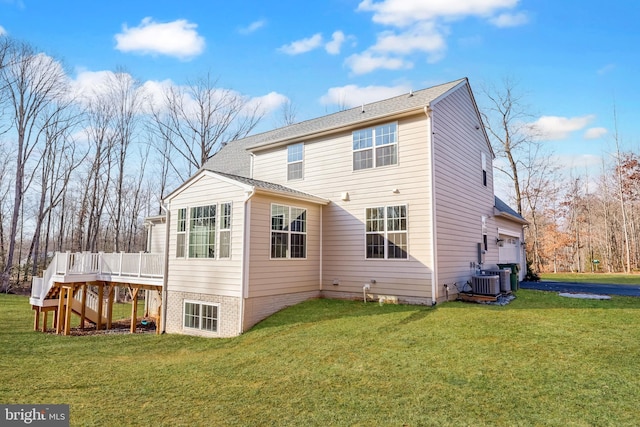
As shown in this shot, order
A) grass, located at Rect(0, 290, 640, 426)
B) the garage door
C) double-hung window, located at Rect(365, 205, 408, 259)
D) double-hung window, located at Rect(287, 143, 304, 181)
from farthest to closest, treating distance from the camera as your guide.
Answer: the garage door, double-hung window, located at Rect(287, 143, 304, 181), double-hung window, located at Rect(365, 205, 408, 259), grass, located at Rect(0, 290, 640, 426)

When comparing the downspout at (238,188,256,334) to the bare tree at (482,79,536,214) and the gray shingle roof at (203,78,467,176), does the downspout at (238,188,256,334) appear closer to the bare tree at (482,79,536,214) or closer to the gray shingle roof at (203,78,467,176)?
the gray shingle roof at (203,78,467,176)

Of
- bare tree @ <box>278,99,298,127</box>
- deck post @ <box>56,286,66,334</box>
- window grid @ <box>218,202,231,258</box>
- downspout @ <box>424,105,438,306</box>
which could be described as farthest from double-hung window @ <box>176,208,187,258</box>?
bare tree @ <box>278,99,298,127</box>

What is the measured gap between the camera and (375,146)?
10836 mm

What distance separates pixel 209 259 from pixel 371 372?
622cm

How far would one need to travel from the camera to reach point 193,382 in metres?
5.89

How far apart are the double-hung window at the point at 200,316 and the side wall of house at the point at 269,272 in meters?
1.27

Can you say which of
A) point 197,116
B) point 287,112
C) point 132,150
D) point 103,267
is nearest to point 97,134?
point 132,150

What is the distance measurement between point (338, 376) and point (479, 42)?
39.0 feet

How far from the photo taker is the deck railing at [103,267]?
11578 mm

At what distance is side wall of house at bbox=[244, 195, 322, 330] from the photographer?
9.36m

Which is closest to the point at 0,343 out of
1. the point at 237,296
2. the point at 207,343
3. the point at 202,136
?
the point at 207,343

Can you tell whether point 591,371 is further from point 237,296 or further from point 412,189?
point 237,296

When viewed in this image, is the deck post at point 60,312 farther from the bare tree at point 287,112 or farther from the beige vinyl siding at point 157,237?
the bare tree at point 287,112

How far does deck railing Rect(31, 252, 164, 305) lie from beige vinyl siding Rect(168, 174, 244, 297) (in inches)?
37.9
